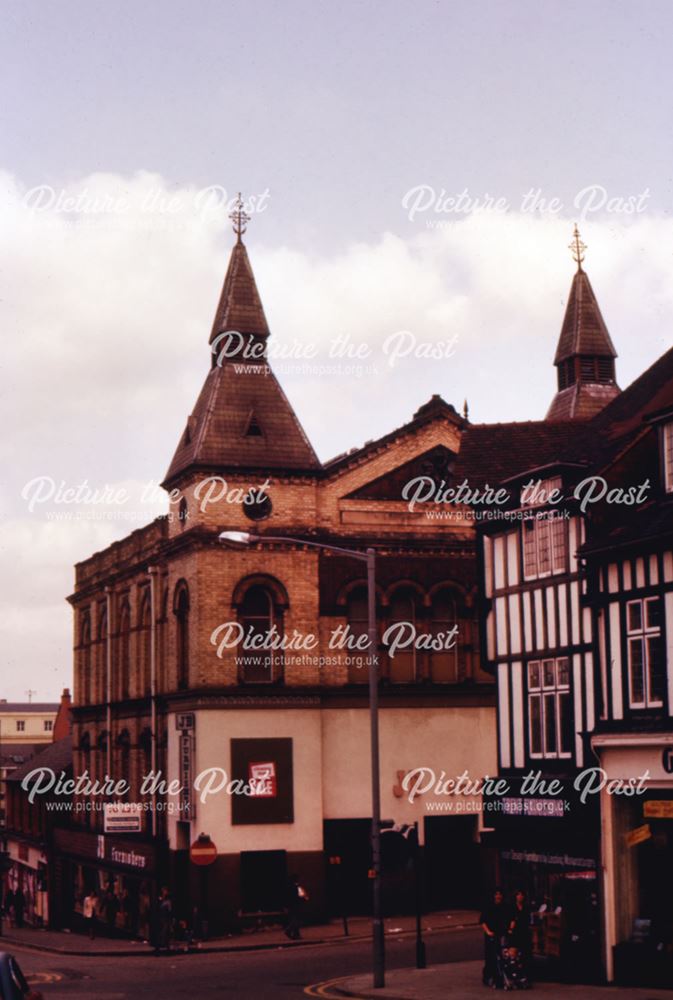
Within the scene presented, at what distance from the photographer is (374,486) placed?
4819 centimetres

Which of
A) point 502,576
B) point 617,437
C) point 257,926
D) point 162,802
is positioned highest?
point 617,437

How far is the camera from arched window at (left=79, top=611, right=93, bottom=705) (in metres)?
62.1

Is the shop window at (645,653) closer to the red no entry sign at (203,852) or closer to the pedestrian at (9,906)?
the red no entry sign at (203,852)

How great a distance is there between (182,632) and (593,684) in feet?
68.2

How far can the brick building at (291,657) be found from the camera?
148ft

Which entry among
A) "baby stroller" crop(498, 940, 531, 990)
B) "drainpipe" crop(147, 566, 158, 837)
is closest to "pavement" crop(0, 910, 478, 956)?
"drainpipe" crop(147, 566, 158, 837)

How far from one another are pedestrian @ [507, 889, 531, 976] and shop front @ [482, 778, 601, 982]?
1.10m

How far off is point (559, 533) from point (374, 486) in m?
16.9

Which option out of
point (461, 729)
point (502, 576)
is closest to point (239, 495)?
point (461, 729)

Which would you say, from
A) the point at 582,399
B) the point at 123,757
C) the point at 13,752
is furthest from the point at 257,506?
the point at 13,752

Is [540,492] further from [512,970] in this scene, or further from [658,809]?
[512,970]

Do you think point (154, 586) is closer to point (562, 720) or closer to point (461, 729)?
point (461, 729)

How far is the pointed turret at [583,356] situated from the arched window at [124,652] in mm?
21008

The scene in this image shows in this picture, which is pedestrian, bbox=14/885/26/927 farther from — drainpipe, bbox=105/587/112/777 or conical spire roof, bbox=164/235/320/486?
conical spire roof, bbox=164/235/320/486
